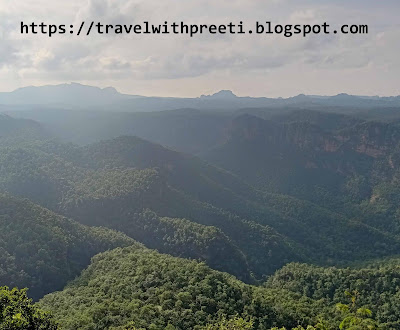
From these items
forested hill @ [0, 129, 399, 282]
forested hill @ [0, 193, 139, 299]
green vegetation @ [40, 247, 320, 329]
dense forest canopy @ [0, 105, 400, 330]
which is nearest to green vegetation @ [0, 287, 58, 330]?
dense forest canopy @ [0, 105, 400, 330]

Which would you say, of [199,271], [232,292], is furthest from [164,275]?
[232,292]

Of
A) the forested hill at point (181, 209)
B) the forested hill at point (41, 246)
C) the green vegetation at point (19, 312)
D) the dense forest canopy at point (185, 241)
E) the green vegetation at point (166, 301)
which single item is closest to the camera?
the green vegetation at point (19, 312)

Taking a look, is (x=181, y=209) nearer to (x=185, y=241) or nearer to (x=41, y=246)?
(x=185, y=241)

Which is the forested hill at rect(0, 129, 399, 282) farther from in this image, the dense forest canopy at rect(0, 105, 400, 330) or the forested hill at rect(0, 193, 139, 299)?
the forested hill at rect(0, 193, 139, 299)

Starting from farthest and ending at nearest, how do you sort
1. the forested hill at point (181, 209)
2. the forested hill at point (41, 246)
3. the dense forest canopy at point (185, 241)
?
the forested hill at point (181, 209)
the forested hill at point (41, 246)
the dense forest canopy at point (185, 241)

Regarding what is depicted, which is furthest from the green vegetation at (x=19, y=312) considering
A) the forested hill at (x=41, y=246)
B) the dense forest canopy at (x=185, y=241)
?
Result: the forested hill at (x=41, y=246)

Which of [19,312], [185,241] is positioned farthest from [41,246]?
[19,312]

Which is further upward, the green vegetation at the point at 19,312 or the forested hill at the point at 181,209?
the green vegetation at the point at 19,312

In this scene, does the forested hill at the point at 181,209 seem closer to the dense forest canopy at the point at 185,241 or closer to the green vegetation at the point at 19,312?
the dense forest canopy at the point at 185,241

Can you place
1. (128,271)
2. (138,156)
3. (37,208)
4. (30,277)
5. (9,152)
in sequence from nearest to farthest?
(128,271), (30,277), (37,208), (9,152), (138,156)

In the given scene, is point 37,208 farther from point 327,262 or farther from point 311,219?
point 311,219

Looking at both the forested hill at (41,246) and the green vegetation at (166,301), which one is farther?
the forested hill at (41,246)
